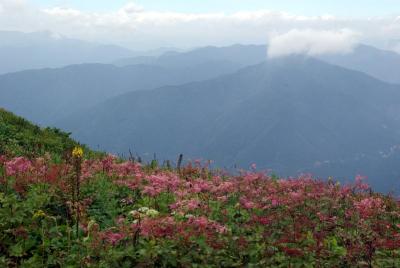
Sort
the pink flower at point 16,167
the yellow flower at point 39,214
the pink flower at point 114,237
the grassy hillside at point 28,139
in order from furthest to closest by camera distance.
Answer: the grassy hillside at point 28,139
the pink flower at point 16,167
the yellow flower at point 39,214
the pink flower at point 114,237

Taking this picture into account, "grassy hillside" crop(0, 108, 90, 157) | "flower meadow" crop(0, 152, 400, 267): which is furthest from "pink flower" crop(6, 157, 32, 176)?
"grassy hillside" crop(0, 108, 90, 157)

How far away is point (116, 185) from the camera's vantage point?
1114 centimetres

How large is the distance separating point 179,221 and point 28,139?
1089 cm

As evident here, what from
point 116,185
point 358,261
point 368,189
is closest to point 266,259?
point 358,261

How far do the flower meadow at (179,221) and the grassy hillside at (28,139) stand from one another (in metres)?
2.97

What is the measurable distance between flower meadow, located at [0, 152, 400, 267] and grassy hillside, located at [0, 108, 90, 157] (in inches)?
117

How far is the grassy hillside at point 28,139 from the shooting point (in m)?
15.1

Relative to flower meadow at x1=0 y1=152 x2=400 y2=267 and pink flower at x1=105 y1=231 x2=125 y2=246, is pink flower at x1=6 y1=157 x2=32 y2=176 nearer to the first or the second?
flower meadow at x1=0 y1=152 x2=400 y2=267

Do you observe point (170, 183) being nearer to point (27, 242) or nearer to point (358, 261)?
point (27, 242)

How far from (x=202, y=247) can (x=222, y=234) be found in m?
1.10

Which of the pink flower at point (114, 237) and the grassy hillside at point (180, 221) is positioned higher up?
the pink flower at point (114, 237)

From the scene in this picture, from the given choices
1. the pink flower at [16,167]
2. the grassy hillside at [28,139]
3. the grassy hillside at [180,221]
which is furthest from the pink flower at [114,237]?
the grassy hillside at [28,139]

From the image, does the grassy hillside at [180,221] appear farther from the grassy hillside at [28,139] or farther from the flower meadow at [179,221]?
the grassy hillside at [28,139]

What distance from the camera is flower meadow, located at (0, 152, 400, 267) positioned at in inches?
283
